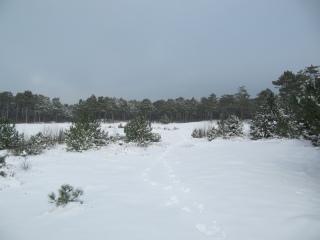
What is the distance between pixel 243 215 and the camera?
4.49 m

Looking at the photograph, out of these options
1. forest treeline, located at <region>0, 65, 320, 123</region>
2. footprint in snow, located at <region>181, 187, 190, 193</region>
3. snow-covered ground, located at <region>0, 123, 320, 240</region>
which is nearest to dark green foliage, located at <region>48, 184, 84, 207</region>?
snow-covered ground, located at <region>0, 123, 320, 240</region>

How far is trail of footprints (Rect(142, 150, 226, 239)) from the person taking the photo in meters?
3.96

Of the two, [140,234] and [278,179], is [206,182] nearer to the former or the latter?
[278,179]

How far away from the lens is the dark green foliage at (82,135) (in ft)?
53.2

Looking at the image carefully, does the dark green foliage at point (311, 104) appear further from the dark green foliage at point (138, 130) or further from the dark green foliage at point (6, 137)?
the dark green foliage at point (6, 137)

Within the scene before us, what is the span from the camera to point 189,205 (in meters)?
5.30

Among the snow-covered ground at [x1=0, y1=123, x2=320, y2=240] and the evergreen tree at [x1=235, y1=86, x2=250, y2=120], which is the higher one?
the evergreen tree at [x1=235, y1=86, x2=250, y2=120]

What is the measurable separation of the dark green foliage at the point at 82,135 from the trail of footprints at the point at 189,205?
9689mm

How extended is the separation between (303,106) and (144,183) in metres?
6.24

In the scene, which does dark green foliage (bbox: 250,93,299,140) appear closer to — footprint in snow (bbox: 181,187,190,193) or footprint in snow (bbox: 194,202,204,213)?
footprint in snow (bbox: 181,187,190,193)

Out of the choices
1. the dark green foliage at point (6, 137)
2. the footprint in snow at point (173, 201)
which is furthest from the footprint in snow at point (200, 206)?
the dark green foliage at point (6, 137)

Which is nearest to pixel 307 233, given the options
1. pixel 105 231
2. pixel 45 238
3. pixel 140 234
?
pixel 140 234

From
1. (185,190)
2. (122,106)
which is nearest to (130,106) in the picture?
(122,106)

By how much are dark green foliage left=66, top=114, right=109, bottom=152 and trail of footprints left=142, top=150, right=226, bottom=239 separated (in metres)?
9.69
